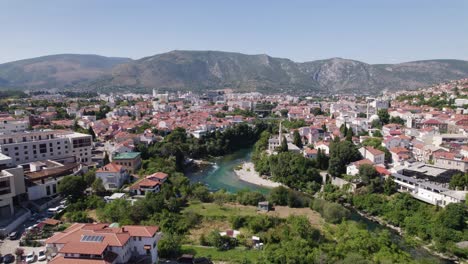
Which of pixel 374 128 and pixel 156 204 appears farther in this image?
pixel 374 128

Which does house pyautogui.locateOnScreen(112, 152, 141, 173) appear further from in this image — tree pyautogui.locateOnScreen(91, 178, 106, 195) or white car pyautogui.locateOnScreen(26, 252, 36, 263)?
white car pyautogui.locateOnScreen(26, 252, 36, 263)

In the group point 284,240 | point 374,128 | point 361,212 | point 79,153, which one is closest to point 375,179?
point 361,212

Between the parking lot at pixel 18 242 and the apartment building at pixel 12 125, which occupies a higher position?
the apartment building at pixel 12 125

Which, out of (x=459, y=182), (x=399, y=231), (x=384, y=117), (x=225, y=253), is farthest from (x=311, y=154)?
(x=384, y=117)

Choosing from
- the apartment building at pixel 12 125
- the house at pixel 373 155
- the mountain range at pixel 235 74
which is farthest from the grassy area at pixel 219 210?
the mountain range at pixel 235 74

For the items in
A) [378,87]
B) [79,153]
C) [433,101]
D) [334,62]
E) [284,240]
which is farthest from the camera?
[334,62]

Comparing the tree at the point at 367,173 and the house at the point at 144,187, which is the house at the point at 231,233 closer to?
the house at the point at 144,187

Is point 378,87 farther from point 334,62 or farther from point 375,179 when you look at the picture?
point 375,179

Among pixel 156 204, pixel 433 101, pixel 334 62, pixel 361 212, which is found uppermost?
pixel 334 62
